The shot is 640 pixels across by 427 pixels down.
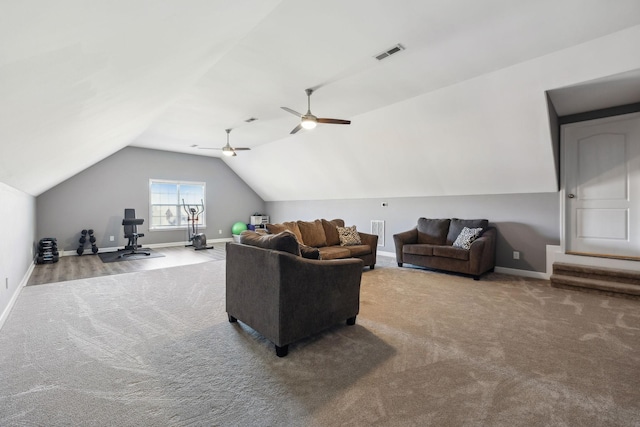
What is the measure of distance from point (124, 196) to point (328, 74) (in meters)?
6.86

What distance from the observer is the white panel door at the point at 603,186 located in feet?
13.8

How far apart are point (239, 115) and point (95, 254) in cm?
516

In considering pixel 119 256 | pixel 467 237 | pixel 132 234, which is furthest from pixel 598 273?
pixel 132 234

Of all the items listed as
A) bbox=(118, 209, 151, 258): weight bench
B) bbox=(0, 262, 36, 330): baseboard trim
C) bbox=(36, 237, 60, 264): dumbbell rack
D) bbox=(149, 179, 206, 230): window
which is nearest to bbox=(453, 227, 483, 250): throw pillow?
bbox=(0, 262, 36, 330): baseboard trim

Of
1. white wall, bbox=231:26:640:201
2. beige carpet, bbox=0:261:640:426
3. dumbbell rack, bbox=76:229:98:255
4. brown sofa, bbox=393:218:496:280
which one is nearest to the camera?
beige carpet, bbox=0:261:640:426

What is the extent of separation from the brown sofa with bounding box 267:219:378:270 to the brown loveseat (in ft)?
6.00

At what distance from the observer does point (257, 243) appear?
2.71m

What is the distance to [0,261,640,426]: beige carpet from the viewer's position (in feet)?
5.51

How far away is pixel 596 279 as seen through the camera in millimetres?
4156

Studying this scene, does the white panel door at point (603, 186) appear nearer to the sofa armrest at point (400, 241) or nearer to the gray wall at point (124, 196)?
the sofa armrest at point (400, 241)

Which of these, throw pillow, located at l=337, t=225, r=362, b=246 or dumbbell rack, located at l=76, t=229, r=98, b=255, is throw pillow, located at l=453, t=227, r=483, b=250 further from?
dumbbell rack, located at l=76, t=229, r=98, b=255

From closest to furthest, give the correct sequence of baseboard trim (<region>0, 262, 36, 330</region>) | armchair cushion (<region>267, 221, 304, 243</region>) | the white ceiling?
the white ceiling < baseboard trim (<region>0, 262, 36, 330</region>) < armchair cushion (<region>267, 221, 304, 243</region>)

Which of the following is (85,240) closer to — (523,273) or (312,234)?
(312,234)

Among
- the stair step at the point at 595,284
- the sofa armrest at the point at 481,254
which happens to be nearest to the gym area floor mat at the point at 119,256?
the sofa armrest at the point at 481,254
